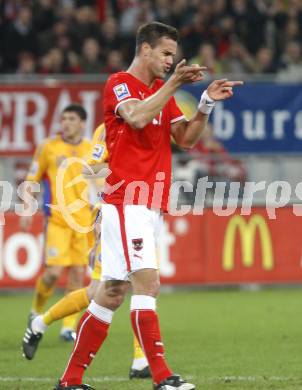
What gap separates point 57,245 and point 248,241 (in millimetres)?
4935

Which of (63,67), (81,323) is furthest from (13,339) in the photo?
(63,67)

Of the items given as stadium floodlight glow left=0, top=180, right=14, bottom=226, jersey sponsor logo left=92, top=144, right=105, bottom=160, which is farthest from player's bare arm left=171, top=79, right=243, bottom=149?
stadium floodlight glow left=0, top=180, right=14, bottom=226

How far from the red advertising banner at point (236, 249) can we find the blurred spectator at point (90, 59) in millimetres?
3056

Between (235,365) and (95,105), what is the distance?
7771mm

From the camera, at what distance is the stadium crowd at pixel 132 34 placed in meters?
17.7

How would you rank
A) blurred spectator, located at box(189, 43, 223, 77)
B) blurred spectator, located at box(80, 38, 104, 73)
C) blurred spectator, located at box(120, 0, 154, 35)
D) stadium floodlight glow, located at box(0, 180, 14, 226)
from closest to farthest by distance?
stadium floodlight glow, located at box(0, 180, 14, 226)
blurred spectator, located at box(189, 43, 223, 77)
blurred spectator, located at box(80, 38, 104, 73)
blurred spectator, located at box(120, 0, 154, 35)

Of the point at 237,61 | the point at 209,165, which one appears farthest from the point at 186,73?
the point at 237,61

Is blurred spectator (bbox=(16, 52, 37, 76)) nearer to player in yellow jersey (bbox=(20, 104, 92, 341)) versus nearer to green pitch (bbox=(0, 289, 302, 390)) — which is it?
green pitch (bbox=(0, 289, 302, 390))

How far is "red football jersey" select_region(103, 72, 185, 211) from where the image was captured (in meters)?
7.12

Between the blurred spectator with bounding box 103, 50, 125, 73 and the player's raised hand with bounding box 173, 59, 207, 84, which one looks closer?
the player's raised hand with bounding box 173, 59, 207, 84

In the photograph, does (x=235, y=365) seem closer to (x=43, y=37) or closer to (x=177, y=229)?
(x=177, y=229)

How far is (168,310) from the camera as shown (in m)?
13.9

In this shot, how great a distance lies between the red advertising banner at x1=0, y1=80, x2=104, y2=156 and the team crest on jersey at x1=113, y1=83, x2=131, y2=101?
8837 millimetres

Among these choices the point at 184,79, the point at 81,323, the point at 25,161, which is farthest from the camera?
the point at 25,161
